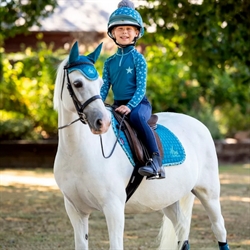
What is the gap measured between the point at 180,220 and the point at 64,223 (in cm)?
291

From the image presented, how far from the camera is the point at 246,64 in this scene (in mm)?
11594

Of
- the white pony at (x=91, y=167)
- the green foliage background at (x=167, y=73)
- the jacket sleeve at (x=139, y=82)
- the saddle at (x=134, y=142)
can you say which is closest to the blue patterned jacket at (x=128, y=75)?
the jacket sleeve at (x=139, y=82)

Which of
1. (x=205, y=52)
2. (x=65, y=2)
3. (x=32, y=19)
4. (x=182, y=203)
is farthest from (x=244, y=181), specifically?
(x=65, y=2)

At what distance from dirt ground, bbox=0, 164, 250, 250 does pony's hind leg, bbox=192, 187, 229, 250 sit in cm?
Answer: 115

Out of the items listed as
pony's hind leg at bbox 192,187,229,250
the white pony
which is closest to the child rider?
the white pony

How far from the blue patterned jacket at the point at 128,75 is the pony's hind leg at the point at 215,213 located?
1.32 meters

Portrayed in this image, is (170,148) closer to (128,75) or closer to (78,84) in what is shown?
(128,75)

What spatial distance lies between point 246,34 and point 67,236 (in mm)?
5206

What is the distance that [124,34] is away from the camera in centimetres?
531

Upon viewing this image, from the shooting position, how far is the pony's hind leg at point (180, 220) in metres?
6.17

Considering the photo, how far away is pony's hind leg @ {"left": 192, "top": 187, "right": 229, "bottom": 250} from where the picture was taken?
236 inches

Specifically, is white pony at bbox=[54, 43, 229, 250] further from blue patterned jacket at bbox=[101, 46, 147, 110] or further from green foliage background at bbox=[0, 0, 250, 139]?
green foliage background at bbox=[0, 0, 250, 139]

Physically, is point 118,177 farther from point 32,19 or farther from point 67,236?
point 32,19

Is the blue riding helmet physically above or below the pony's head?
above
